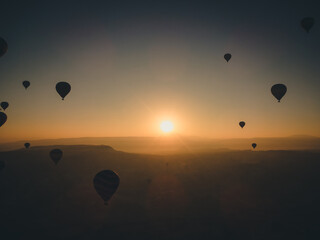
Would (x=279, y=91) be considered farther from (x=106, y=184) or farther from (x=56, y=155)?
(x=56, y=155)

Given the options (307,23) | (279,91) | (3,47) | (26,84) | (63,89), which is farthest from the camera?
(26,84)

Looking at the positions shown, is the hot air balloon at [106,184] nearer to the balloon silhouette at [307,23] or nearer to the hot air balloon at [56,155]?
the hot air balloon at [56,155]

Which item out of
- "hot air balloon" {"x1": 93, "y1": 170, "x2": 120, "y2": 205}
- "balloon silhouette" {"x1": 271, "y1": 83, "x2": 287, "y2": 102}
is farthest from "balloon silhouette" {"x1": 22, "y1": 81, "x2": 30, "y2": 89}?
"balloon silhouette" {"x1": 271, "y1": 83, "x2": 287, "y2": 102}

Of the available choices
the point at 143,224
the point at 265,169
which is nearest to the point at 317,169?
the point at 265,169

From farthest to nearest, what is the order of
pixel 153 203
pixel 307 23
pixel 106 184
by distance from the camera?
pixel 153 203
pixel 307 23
pixel 106 184

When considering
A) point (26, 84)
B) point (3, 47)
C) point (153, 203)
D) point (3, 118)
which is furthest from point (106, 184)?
point (153, 203)

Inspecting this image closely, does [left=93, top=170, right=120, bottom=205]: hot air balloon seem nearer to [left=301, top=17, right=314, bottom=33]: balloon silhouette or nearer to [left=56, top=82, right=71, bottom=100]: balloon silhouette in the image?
[left=56, top=82, right=71, bottom=100]: balloon silhouette
